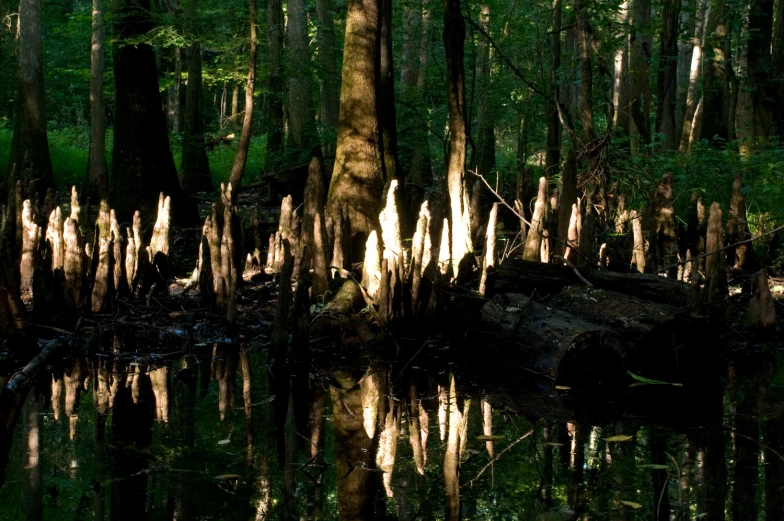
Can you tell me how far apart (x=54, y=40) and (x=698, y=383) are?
31978 millimetres

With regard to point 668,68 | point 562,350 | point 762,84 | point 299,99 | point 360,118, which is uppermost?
point 668,68

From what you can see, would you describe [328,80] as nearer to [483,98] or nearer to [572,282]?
[483,98]

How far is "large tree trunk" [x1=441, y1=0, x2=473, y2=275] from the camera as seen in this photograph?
26.4 ft

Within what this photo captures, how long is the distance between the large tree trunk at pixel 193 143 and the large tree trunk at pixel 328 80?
2.46m

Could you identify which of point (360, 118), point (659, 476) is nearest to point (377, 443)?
point (659, 476)

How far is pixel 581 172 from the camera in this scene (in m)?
10.7

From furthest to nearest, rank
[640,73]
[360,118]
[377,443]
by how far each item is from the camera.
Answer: [640,73], [360,118], [377,443]

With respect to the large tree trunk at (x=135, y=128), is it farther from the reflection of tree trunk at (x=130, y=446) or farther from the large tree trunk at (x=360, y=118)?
the reflection of tree trunk at (x=130, y=446)

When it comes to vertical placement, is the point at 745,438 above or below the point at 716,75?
below

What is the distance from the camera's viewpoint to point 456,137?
8.47 metres

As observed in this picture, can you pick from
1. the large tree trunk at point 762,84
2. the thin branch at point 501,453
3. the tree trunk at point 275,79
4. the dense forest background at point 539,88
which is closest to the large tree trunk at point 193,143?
the dense forest background at point 539,88

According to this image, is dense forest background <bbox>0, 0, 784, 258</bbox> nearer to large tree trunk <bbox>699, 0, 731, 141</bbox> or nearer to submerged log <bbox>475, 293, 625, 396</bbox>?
large tree trunk <bbox>699, 0, 731, 141</bbox>

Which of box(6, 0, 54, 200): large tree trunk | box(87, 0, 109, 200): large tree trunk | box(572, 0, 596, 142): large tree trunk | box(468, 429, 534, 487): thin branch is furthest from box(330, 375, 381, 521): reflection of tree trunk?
box(6, 0, 54, 200): large tree trunk

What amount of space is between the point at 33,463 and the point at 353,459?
5.20 feet
